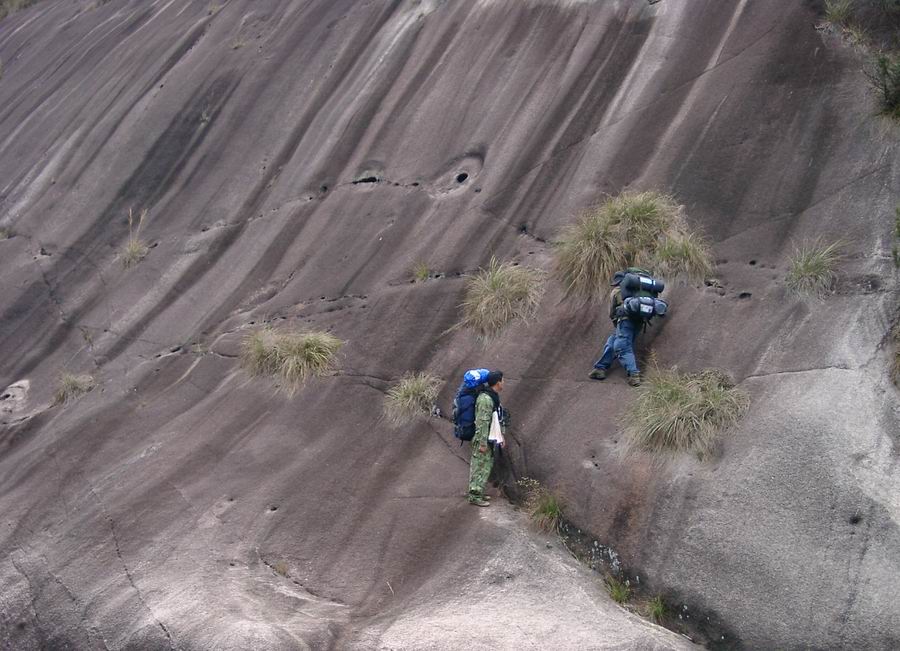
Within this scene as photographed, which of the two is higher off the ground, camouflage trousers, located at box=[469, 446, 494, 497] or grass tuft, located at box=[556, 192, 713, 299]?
grass tuft, located at box=[556, 192, 713, 299]

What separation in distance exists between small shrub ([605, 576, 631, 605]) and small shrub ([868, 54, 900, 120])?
5.76m

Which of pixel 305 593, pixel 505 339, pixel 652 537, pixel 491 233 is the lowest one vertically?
pixel 305 593

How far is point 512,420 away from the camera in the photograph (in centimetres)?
871

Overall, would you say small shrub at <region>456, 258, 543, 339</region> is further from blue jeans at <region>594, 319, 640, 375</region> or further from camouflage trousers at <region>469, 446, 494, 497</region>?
camouflage trousers at <region>469, 446, 494, 497</region>

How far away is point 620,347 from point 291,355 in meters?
4.53

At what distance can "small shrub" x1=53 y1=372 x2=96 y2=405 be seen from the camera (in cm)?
1273

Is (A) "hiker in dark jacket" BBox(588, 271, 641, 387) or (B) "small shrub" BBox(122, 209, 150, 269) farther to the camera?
(B) "small shrub" BBox(122, 209, 150, 269)

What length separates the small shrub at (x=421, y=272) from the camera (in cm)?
1093

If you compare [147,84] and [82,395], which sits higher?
[147,84]

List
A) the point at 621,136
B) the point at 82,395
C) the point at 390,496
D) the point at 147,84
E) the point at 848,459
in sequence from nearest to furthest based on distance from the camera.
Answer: the point at 848,459 → the point at 390,496 → the point at 621,136 → the point at 82,395 → the point at 147,84

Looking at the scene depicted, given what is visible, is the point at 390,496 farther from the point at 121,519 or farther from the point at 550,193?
the point at 550,193

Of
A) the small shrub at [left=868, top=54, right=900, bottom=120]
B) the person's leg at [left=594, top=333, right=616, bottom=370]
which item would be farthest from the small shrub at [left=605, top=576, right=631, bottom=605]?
the small shrub at [left=868, top=54, right=900, bottom=120]

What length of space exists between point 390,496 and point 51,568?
12.3 ft

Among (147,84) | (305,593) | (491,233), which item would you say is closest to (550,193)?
(491,233)
